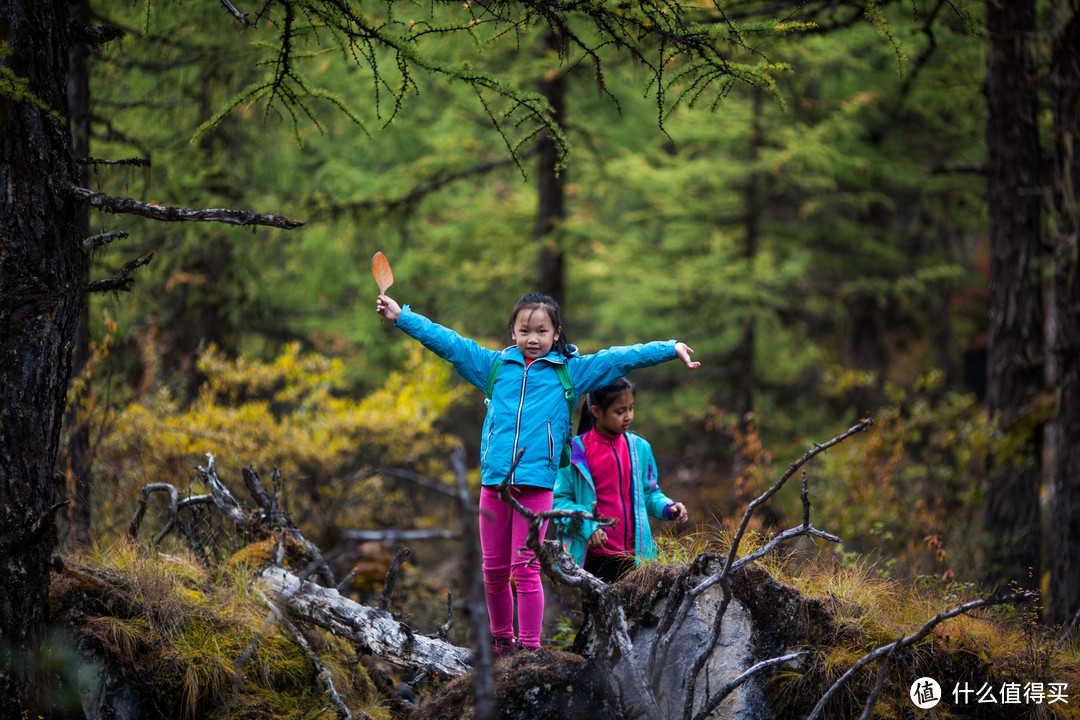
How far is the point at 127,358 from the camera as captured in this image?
813 centimetres

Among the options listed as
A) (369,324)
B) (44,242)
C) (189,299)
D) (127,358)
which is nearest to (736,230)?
(369,324)

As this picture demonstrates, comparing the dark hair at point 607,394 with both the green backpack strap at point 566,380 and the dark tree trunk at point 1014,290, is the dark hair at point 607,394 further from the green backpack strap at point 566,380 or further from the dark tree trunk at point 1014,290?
the dark tree trunk at point 1014,290

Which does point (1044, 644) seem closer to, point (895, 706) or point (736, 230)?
point (895, 706)

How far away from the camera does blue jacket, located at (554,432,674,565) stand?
4.20 meters

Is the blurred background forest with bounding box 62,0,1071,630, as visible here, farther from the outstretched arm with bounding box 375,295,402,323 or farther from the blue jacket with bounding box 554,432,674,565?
the outstretched arm with bounding box 375,295,402,323

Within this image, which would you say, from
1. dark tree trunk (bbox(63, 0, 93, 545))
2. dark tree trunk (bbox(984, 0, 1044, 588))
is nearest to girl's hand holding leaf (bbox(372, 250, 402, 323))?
dark tree trunk (bbox(63, 0, 93, 545))

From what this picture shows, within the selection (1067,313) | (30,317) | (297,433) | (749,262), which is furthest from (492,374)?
(749,262)

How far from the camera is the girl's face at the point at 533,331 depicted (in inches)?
155

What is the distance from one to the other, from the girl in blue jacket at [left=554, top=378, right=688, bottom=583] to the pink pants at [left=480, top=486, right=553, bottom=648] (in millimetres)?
470

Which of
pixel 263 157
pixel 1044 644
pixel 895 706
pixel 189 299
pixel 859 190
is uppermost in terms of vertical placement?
pixel 859 190

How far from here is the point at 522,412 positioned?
12.6 ft

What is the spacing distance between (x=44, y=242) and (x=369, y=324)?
33.2 feet

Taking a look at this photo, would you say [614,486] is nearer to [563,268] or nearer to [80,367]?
[80,367]

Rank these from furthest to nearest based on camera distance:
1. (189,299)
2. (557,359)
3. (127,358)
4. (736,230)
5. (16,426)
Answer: (736,230) → (189,299) → (127,358) → (557,359) → (16,426)
